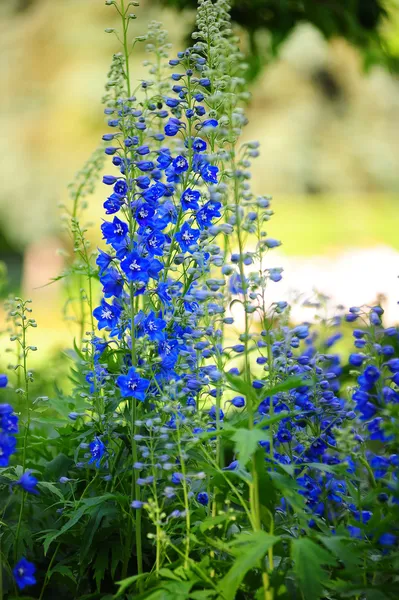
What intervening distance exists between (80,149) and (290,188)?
4.83 meters

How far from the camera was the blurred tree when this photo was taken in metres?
5.86

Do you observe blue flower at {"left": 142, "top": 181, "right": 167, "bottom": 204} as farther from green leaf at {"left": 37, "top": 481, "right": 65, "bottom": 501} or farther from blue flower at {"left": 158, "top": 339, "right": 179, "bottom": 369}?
green leaf at {"left": 37, "top": 481, "right": 65, "bottom": 501}

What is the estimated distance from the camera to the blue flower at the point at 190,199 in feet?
8.37

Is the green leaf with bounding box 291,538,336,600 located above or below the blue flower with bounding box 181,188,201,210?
below

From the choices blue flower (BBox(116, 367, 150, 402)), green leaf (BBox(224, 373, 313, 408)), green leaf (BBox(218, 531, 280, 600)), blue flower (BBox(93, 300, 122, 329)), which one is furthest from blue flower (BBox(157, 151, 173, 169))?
green leaf (BBox(218, 531, 280, 600))

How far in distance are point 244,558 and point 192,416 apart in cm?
69

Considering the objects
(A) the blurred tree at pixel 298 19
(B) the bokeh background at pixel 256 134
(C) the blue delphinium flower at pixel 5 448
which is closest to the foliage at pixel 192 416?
(C) the blue delphinium flower at pixel 5 448

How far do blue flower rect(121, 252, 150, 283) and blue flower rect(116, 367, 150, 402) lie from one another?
0.29m

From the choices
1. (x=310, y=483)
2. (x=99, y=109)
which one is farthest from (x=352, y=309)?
(x=99, y=109)

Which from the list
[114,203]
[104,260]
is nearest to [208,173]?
[114,203]

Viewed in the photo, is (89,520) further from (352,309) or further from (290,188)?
(290,188)

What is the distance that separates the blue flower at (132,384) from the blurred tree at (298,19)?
4.26 meters

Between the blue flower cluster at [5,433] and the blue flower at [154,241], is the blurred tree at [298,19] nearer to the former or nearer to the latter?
the blue flower at [154,241]

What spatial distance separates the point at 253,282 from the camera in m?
2.23
